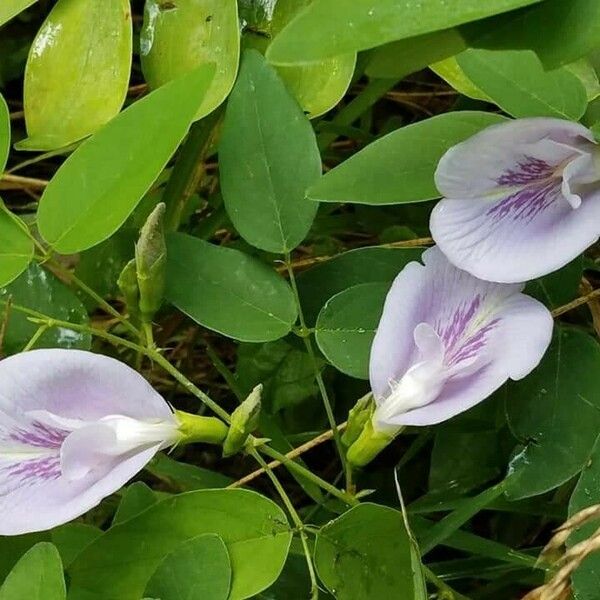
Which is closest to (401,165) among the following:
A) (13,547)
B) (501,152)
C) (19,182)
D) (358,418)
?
(501,152)

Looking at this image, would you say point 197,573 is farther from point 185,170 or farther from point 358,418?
point 185,170

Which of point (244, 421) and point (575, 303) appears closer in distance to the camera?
point (244, 421)

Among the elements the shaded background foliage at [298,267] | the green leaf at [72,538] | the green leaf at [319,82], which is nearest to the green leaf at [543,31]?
the shaded background foliage at [298,267]

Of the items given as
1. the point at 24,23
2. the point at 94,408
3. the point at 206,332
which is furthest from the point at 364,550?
the point at 24,23

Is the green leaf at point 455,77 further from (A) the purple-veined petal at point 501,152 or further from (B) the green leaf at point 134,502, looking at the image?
(B) the green leaf at point 134,502

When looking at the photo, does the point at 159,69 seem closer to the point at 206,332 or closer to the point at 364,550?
the point at 206,332

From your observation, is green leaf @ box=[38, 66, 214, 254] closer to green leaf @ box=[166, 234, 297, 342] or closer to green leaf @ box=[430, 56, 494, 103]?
green leaf @ box=[166, 234, 297, 342]
